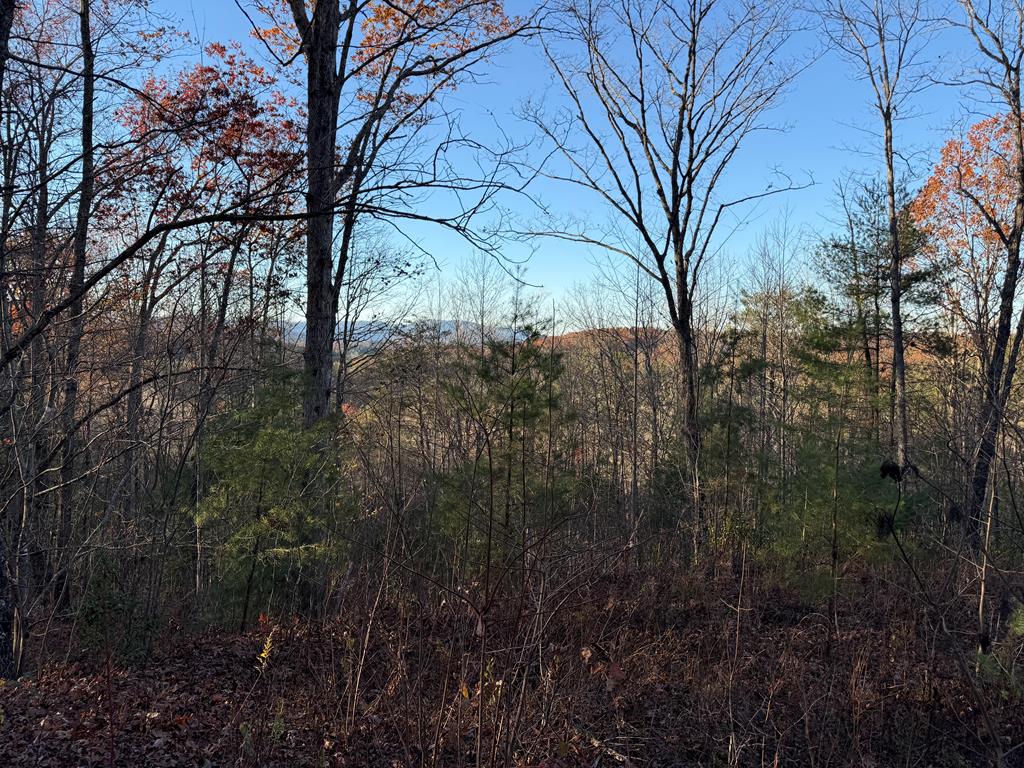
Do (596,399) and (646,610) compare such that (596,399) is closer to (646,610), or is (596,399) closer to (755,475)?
(755,475)

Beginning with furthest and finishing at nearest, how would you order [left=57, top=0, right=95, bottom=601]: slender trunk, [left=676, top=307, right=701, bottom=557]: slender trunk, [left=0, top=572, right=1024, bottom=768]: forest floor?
[left=676, top=307, right=701, bottom=557]: slender trunk → [left=57, top=0, right=95, bottom=601]: slender trunk → [left=0, top=572, right=1024, bottom=768]: forest floor

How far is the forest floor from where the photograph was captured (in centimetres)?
374

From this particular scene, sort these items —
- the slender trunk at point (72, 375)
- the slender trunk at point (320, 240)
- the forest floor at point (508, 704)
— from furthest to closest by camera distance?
A: the slender trunk at point (320, 240), the slender trunk at point (72, 375), the forest floor at point (508, 704)

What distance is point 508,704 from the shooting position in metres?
3.62

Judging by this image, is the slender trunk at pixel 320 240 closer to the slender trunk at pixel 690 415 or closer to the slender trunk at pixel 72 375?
the slender trunk at pixel 72 375

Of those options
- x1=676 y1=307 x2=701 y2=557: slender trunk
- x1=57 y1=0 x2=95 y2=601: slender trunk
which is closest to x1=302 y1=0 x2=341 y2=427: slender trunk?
x1=57 y1=0 x2=95 y2=601: slender trunk

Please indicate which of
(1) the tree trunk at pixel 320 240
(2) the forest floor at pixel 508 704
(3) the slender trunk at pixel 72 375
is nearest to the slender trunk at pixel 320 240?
(1) the tree trunk at pixel 320 240

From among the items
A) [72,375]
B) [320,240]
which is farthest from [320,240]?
[72,375]

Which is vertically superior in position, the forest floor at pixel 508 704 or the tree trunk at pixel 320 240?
the tree trunk at pixel 320 240

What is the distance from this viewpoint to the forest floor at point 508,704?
3.74m

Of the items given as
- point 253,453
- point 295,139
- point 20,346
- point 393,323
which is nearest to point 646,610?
point 253,453

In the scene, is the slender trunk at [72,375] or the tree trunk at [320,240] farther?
the tree trunk at [320,240]

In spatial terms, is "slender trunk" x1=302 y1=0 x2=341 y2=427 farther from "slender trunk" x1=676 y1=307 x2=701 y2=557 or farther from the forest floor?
"slender trunk" x1=676 y1=307 x2=701 y2=557

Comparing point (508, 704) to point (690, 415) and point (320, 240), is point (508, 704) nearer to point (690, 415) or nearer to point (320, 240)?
point (320, 240)
